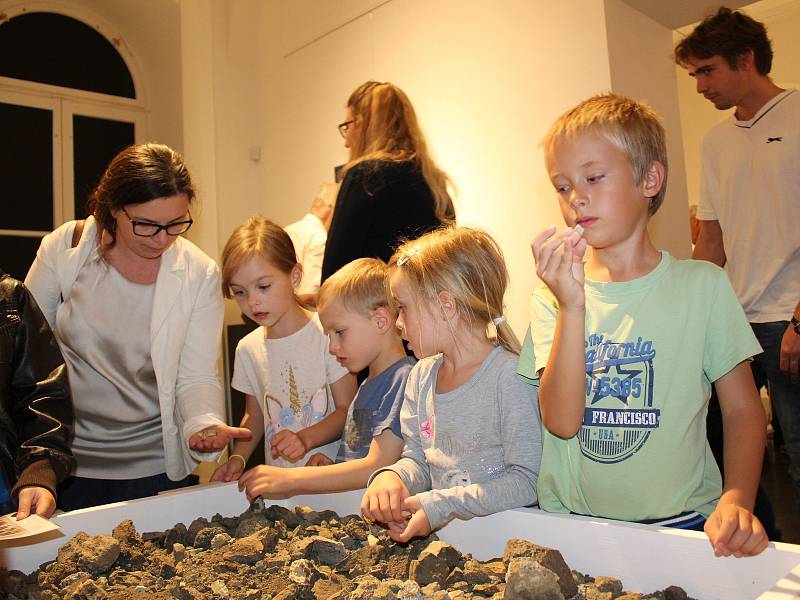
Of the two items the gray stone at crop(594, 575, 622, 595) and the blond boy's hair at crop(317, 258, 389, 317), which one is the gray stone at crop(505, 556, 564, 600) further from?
the blond boy's hair at crop(317, 258, 389, 317)

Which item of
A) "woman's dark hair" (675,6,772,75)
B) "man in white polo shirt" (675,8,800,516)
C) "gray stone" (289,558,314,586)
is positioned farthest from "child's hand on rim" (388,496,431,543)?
"woman's dark hair" (675,6,772,75)

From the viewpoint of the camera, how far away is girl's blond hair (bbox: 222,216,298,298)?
84.8 inches

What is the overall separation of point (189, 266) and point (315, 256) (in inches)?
76.5

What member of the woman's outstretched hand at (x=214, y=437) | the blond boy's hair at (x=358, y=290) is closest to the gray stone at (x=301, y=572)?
the woman's outstretched hand at (x=214, y=437)

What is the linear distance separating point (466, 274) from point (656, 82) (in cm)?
227

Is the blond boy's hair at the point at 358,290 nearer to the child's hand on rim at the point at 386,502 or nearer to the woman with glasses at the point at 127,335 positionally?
the woman with glasses at the point at 127,335

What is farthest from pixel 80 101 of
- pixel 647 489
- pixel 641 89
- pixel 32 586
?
pixel 647 489

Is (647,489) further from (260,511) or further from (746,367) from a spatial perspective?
(260,511)

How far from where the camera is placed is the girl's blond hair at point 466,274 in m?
1.49

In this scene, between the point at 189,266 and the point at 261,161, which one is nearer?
the point at 189,266

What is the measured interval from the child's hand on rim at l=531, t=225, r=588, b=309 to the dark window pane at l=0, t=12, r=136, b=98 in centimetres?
611

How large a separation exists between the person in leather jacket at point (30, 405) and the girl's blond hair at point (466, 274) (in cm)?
79

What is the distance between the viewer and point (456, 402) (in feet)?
4.66

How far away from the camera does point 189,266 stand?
6.55ft
